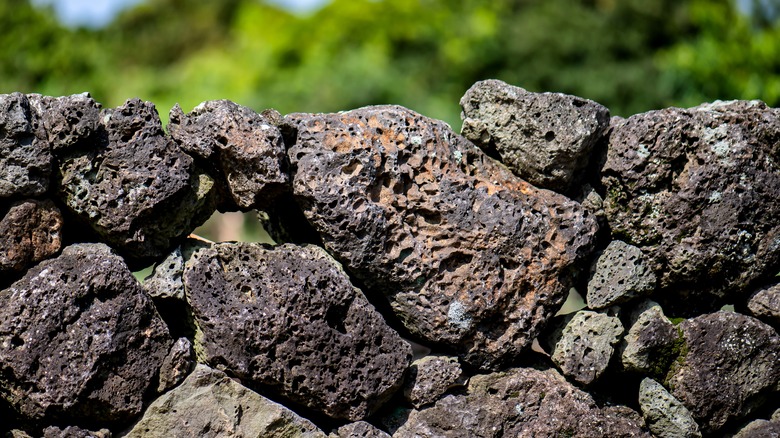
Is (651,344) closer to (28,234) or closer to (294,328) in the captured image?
(294,328)

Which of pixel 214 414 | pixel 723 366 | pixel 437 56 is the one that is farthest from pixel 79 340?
pixel 437 56

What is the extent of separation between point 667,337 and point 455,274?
1.08 metres

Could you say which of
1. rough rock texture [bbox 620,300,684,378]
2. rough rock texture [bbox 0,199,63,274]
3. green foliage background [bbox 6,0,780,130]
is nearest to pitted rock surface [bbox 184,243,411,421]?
rough rock texture [bbox 0,199,63,274]

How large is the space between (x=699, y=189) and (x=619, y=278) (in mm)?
556

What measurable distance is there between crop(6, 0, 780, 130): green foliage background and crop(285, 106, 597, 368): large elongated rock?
618 centimetres

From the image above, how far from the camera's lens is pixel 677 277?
372 cm

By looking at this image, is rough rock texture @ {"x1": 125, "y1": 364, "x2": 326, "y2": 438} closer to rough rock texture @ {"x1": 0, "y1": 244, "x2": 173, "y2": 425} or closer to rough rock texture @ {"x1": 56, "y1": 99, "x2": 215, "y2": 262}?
rough rock texture @ {"x1": 0, "y1": 244, "x2": 173, "y2": 425}

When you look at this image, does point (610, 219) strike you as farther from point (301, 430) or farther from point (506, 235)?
point (301, 430)

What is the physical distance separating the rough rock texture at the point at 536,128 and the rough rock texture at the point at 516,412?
37.6 inches

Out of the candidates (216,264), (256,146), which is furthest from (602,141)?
(216,264)

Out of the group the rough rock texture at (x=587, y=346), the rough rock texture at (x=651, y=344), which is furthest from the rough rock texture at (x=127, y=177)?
the rough rock texture at (x=651, y=344)

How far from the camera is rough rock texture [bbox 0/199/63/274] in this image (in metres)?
3.11

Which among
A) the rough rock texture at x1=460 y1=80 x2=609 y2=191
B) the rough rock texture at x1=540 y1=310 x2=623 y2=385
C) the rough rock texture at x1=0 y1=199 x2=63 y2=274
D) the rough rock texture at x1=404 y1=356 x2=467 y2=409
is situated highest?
the rough rock texture at x1=460 y1=80 x2=609 y2=191

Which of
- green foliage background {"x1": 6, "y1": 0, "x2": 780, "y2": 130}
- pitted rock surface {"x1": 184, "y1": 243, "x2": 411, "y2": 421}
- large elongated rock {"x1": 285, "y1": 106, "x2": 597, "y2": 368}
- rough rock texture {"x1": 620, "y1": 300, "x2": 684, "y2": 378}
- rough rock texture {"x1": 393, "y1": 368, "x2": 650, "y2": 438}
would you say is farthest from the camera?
green foliage background {"x1": 6, "y1": 0, "x2": 780, "y2": 130}
